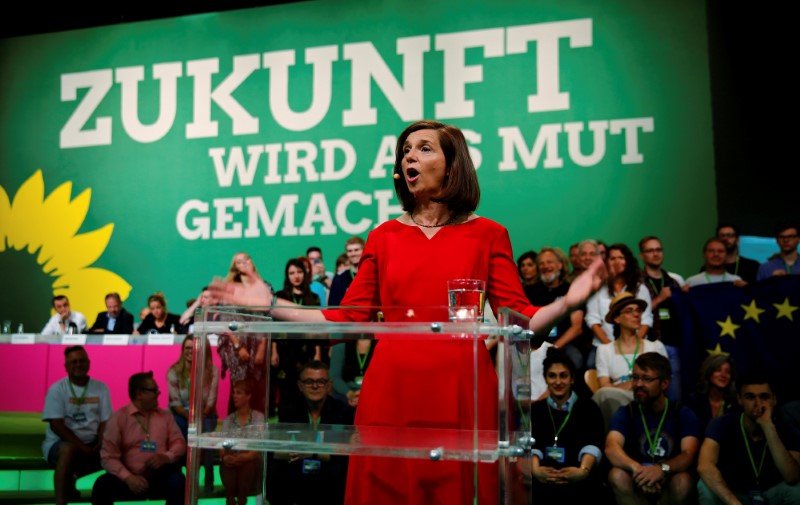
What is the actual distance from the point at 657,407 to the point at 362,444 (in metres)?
3.76

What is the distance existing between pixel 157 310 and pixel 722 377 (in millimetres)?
5257

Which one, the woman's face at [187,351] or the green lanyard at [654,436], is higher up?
the woman's face at [187,351]

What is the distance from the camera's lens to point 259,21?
891 cm

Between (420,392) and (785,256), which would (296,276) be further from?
(420,392)

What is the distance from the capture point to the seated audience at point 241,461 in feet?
5.76

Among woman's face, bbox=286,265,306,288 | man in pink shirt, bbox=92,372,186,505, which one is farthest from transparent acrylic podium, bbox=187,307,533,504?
woman's face, bbox=286,265,306,288

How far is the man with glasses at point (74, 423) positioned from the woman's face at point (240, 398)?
4.61 meters

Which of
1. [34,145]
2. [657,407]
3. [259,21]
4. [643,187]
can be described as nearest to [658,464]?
[657,407]

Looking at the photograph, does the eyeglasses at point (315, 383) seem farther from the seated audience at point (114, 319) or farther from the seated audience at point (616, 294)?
the seated audience at point (114, 319)

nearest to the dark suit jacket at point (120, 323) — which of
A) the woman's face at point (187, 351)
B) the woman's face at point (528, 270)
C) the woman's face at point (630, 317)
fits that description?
the woman's face at point (187, 351)

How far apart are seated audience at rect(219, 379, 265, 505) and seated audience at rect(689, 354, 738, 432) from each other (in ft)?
13.2

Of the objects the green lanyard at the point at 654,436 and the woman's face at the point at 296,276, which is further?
the woman's face at the point at 296,276

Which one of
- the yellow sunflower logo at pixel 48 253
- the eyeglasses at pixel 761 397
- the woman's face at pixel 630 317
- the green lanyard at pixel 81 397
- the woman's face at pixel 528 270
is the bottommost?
the green lanyard at pixel 81 397

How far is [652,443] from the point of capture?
16.0 feet
